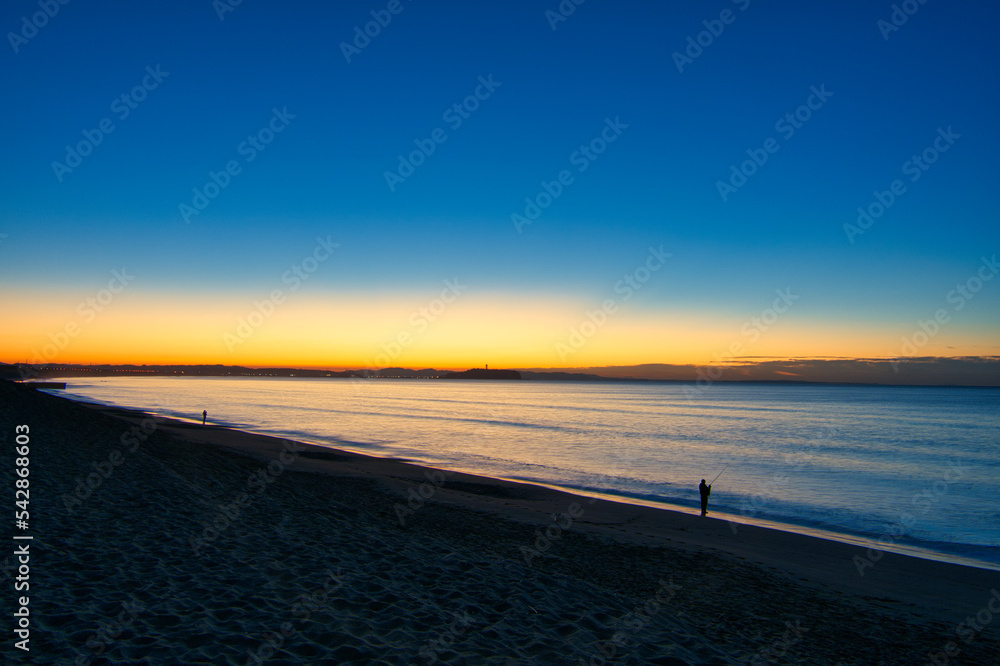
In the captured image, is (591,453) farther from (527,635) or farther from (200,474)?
(527,635)

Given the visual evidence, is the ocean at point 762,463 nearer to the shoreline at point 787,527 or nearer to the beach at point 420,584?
the shoreline at point 787,527

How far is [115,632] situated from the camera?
6.14 m

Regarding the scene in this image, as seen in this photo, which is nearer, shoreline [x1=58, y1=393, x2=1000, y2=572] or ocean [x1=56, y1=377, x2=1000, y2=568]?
shoreline [x1=58, y1=393, x2=1000, y2=572]

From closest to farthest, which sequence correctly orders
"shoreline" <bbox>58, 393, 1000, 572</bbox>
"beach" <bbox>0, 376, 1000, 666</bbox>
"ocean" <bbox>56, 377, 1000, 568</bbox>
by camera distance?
"beach" <bbox>0, 376, 1000, 666</bbox> → "shoreline" <bbox>58, 393, 1000, 572</bbox> → "ocean" <bbox>56, 377, 1000, 568</bbox>

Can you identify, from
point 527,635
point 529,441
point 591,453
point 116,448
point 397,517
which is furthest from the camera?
point 529,441

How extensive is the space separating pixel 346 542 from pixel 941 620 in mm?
11474

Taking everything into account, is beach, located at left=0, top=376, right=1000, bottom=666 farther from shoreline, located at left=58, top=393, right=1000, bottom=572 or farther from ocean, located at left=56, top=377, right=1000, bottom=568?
ocean, located at left=56, top=377, right=1000, bottom=568

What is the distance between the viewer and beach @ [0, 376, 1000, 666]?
262 inches

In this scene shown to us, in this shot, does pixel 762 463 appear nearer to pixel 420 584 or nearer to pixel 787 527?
pixel 787 527

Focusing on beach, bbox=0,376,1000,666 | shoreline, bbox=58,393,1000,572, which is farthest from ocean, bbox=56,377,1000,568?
beach, bbox=0,376,1000,666

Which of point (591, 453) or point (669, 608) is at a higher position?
point (591, 453)

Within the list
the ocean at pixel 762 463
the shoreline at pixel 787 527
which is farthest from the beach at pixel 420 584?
the ocean at pixel 762 463

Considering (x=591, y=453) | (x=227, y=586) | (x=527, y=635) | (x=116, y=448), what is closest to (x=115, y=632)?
(x=227, y=586)

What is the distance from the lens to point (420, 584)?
29.6ft
